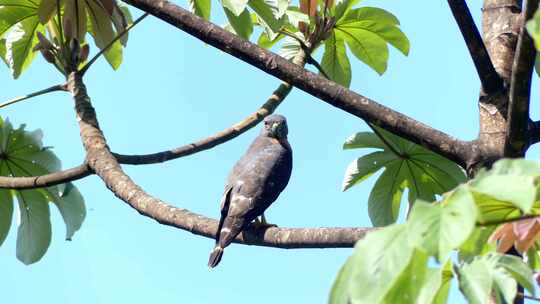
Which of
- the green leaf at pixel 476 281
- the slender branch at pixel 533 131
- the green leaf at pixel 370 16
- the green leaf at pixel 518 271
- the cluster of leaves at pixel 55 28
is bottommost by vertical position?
the slender branch at pixel 533 131

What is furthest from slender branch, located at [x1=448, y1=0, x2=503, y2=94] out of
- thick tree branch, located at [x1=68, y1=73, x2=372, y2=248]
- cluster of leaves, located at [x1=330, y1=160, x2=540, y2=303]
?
cluster of leaves, located at [x1=330, y1=160, x2=540, y2=303]

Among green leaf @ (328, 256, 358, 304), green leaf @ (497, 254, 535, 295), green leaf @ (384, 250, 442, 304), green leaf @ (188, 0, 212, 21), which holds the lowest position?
green leaf @ (497, 254, 535, 295)

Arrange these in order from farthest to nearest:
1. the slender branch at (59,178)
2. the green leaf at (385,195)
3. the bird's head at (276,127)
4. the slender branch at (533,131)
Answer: the bird's head at (276,127) → the green leaf at (385,195) → the slender branch at (59,178) → the slender branch at (533,131)

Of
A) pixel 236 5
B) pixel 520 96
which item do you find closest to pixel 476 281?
pixel 520 96

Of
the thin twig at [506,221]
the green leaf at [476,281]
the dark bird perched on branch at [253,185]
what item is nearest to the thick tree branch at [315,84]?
the thin twig at [506,221]

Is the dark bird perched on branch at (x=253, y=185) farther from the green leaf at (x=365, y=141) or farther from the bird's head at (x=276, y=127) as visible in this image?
the green leaf at (x=365, y=141)

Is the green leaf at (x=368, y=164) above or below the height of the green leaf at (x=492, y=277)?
below

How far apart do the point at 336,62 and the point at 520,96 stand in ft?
7.60

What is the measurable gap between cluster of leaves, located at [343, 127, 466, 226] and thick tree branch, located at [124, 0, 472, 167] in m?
0.86

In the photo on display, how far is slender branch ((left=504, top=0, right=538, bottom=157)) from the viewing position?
103 inches

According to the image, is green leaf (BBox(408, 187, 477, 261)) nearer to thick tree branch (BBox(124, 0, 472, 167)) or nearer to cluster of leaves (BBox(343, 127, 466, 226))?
thick tree branch (BBox(124, 0, 472, 167))

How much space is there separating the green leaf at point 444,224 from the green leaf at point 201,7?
277 centimetres

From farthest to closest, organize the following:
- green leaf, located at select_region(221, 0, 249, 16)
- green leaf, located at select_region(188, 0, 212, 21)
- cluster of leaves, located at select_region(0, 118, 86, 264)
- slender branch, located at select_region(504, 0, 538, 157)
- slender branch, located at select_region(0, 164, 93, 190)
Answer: cluster of leaves, located at select_region(0, 118, 86, 264) < green leaf, located at select_region(188, 0, 212, 21) < slender branch, located at select_region(0, 164, 93, 190) < green leaf, located at select_region(221, 0, 249, 16) < slender branch, located at select_region(504, 0, 538, 157)

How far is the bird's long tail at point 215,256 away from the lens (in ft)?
15.4
